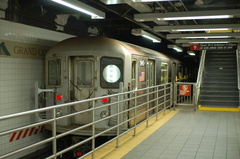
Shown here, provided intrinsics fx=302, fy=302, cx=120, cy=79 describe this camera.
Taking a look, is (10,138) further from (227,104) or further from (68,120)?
(227,104)

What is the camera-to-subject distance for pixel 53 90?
8.29 meters

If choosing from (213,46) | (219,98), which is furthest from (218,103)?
(213,46)

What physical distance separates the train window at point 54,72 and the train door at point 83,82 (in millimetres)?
393

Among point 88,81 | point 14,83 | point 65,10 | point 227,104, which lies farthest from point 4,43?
point 227,104

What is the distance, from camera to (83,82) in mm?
8258

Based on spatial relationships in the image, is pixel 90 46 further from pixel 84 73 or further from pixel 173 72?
pixel 173 72

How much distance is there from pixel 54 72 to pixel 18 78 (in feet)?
3.15

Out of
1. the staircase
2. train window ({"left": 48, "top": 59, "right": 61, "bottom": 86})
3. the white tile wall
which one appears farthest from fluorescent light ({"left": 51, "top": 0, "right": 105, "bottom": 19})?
the staircase

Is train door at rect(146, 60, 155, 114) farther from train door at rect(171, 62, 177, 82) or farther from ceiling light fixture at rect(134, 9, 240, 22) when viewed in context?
train door at rect(171, 62, 177, 82)

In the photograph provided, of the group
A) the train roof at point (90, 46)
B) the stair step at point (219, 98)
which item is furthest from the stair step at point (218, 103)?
the train roof at point (90, 46)

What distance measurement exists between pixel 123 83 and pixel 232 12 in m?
3.30

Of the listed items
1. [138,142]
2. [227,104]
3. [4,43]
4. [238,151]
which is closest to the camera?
[238,151]

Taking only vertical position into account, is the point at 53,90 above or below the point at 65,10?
below

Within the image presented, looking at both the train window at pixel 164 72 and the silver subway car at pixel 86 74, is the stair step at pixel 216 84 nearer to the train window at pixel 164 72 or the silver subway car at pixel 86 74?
the train window at pixel 164 72
